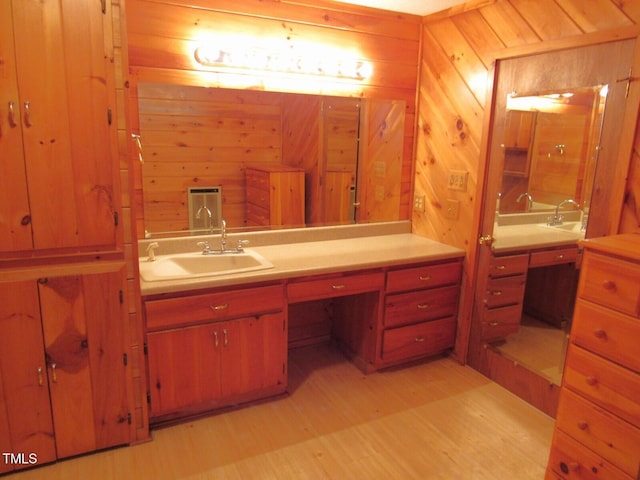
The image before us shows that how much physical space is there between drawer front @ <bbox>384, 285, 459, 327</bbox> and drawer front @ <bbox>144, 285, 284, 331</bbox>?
2.38ft

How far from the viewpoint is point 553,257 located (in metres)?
2.35

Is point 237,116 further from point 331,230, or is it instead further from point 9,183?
point 9,183

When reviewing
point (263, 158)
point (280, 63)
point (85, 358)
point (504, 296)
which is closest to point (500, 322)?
point (504, 296)

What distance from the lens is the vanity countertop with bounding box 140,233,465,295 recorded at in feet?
6.81

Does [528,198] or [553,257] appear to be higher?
[528,198]

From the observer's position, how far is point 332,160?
9.58ft

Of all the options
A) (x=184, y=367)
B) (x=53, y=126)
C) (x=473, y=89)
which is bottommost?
(x=184, y=367)

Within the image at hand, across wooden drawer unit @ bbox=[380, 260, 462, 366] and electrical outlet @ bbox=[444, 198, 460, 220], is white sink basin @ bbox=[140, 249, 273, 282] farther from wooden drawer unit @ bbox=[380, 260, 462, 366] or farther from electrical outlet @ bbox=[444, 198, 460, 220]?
electrical outlet @ bbox=[444, 198, 460, 220]

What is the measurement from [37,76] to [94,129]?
25cm

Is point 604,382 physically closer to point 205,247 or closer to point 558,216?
point 558,216

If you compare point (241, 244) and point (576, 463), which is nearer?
point (576, 463)

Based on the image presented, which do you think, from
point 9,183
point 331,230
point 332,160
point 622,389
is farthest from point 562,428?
point 9,183

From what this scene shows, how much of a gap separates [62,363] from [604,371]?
213cm

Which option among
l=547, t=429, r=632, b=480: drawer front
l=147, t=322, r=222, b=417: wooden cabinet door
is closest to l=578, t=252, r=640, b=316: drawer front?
l=547, t=429, r=632, b=480: drawer front
